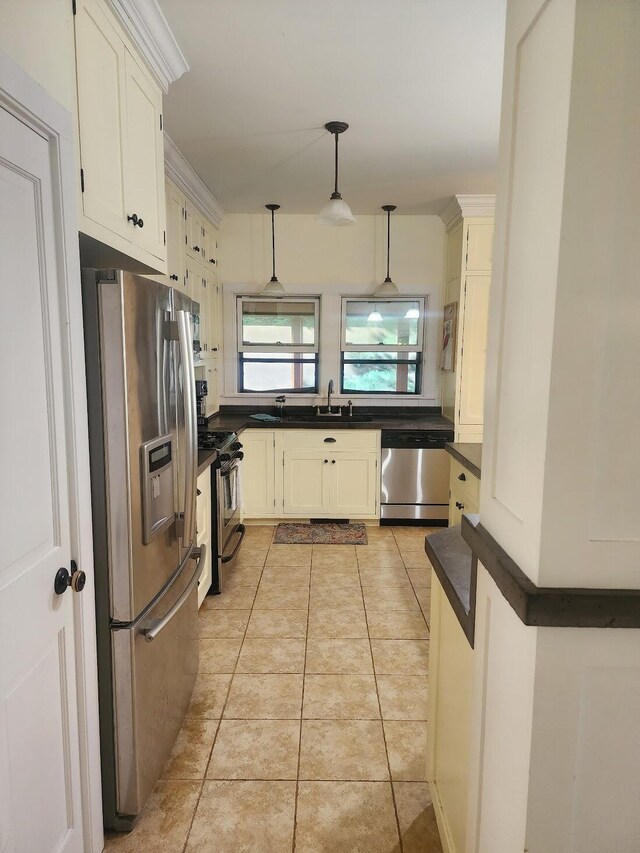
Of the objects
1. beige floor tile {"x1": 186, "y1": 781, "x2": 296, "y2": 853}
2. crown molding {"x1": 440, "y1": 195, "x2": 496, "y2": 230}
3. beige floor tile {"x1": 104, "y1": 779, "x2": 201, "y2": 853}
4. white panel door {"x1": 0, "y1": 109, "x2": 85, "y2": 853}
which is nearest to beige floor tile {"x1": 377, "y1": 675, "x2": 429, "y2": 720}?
beige floor tile {"x1": 186, "y1": 781, "x2": 296, "y2": 853}

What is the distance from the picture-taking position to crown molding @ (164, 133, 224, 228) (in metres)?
3.10

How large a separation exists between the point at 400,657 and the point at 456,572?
130 cm

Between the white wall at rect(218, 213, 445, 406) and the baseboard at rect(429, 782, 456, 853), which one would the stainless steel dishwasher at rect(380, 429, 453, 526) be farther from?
the baseboard at rect(429, 782, 456, 853)

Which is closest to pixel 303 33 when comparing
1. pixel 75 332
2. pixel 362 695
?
pixel 75 332

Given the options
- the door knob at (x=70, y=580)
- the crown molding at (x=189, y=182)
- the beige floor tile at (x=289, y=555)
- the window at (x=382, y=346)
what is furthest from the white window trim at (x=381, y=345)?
the door knob at (x=70, y=580)

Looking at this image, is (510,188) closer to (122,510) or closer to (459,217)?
(122,510)

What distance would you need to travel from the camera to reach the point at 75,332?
1317mm

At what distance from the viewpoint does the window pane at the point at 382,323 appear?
4.92m

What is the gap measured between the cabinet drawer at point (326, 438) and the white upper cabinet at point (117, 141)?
2.35m

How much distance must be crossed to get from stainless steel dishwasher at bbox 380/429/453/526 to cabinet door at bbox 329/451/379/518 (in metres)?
0.09

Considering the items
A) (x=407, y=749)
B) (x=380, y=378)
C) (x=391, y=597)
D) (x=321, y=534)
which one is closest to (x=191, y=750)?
(x=407, y=749)

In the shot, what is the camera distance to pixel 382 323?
4.95 m

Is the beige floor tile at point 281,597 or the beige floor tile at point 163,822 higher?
the beige floor tile at point 281,597

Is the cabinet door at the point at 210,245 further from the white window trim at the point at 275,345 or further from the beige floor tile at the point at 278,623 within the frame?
the beige floor tile at the point at 278,623
